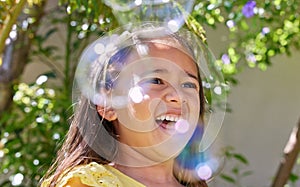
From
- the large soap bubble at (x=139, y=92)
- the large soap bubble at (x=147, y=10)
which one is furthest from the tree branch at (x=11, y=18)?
the large soap bubble at (x=139, y=92)

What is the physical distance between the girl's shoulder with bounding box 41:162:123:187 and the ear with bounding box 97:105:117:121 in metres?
0.12

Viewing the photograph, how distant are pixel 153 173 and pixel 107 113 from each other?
0.58 ft

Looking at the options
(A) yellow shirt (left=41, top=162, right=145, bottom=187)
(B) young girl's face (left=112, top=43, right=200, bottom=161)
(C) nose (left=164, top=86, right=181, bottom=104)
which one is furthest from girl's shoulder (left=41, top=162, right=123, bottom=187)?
(C) nose (left=164, top=86, right=181, bottom=104)

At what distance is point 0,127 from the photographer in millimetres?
3334

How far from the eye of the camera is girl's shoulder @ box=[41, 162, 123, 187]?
161cm

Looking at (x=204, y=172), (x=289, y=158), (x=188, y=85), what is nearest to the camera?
(x=188, y=85)

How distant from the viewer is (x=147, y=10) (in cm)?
237

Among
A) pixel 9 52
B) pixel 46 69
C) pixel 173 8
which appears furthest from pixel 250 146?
pixel 173 8

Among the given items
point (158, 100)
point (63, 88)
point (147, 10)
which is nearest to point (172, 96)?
point (158, 100)

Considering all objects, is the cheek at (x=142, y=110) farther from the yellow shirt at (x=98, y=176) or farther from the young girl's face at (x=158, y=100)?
the yellow shirt at (x=98, y=176)

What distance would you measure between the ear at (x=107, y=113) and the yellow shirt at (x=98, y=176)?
0.11 metres

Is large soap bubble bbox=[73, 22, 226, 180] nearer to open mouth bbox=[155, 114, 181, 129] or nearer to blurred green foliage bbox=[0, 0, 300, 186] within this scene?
open mouth bbox=[155, 114, 181, 129]

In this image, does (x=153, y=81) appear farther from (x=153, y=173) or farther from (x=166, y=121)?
(x=153, y=173)

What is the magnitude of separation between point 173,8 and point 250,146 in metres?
2.41
